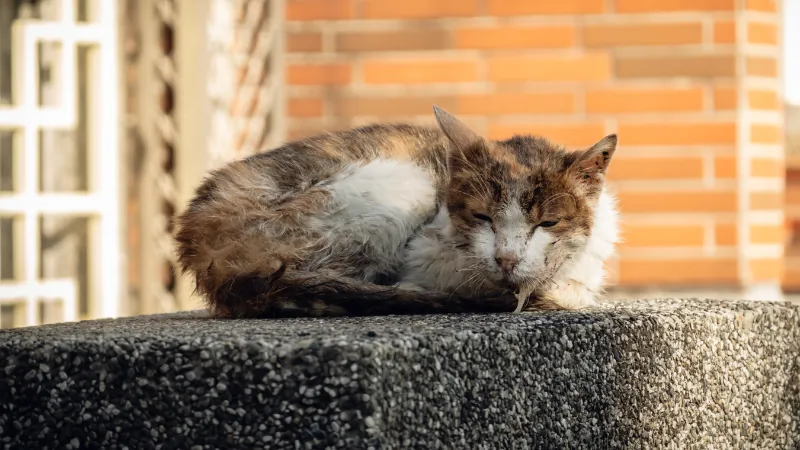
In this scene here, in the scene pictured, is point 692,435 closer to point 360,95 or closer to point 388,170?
point 388,170

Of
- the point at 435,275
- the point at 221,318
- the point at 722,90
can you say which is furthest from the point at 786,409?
the point at 722,90

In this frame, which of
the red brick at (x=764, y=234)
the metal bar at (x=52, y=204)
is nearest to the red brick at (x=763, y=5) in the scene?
the red brick at (x=764, y=234)

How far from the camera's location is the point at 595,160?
2369 mm

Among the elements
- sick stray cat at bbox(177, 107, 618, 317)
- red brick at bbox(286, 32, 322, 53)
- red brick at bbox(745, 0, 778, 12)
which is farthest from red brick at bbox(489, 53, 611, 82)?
sick stray cat at bbox(177, 107, 618, 317)

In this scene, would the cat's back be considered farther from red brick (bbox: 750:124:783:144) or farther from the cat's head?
red brick (bbox: 750:124:783:144)

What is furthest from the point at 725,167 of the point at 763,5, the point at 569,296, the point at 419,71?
the point at 569,296

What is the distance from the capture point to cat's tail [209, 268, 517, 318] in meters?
2.16

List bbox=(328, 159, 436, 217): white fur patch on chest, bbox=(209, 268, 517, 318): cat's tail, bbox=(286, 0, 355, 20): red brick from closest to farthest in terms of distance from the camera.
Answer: bbox=(209, 268, 517, 318): cat's tail
bbox=(328, 159, 436, 217): white fur patch on chest
bbox=(286, 0, 355, 20): red brick

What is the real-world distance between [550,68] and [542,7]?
24 cm

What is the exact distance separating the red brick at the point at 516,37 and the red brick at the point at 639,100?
0.82 ft

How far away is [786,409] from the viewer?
2.48m

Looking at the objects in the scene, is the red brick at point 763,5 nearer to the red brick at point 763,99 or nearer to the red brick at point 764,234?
the red brick at point 763,99

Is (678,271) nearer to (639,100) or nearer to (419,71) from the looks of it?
(639,100)

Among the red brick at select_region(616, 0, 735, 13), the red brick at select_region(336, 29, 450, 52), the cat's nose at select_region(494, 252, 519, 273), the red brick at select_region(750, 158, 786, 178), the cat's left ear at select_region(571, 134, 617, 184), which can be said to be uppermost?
the red brick at select_region(616, 0, 735, 13)
